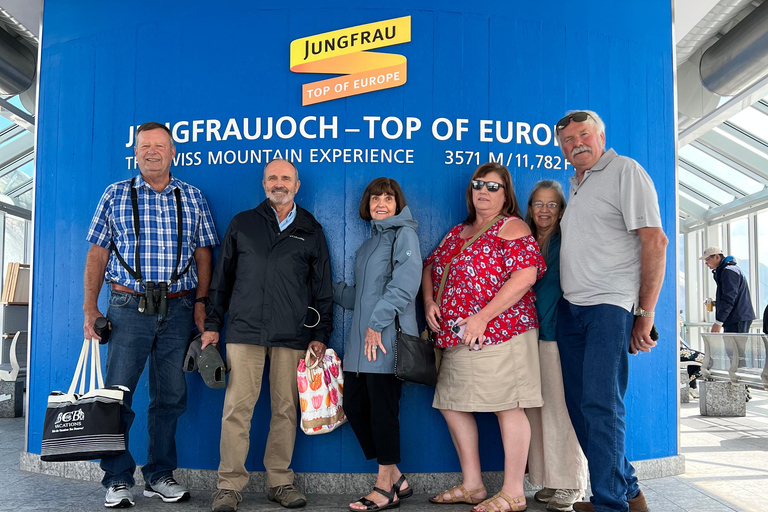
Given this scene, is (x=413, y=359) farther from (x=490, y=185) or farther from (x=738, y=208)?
(x=738, y=208)

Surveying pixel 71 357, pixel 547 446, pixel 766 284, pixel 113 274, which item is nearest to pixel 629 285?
pixel 547 446

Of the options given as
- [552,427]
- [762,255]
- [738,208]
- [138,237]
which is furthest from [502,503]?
[738,208]

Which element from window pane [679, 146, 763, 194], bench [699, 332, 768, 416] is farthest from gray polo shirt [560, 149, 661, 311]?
window pane [679, 146, 763, 194]

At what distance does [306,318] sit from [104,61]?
7.25 feet

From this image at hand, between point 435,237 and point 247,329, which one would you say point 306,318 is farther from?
point 435,237

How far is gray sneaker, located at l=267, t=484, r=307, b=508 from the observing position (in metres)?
3.06

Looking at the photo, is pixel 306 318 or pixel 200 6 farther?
pixel 200 6

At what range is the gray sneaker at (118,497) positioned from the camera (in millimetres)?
3010

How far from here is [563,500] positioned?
9.89ft

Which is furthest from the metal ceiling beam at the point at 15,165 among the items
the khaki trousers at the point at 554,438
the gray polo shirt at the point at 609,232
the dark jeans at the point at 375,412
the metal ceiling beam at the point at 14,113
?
the gray polo shirt at the point at 609,232

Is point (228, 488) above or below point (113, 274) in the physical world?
below

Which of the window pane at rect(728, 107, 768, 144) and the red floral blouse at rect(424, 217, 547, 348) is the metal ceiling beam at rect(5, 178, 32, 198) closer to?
the red floral blouse at rect(424, 217, 547, 348)

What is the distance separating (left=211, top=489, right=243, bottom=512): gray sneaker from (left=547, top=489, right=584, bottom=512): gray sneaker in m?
1.60

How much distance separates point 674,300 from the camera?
3.82 metres
